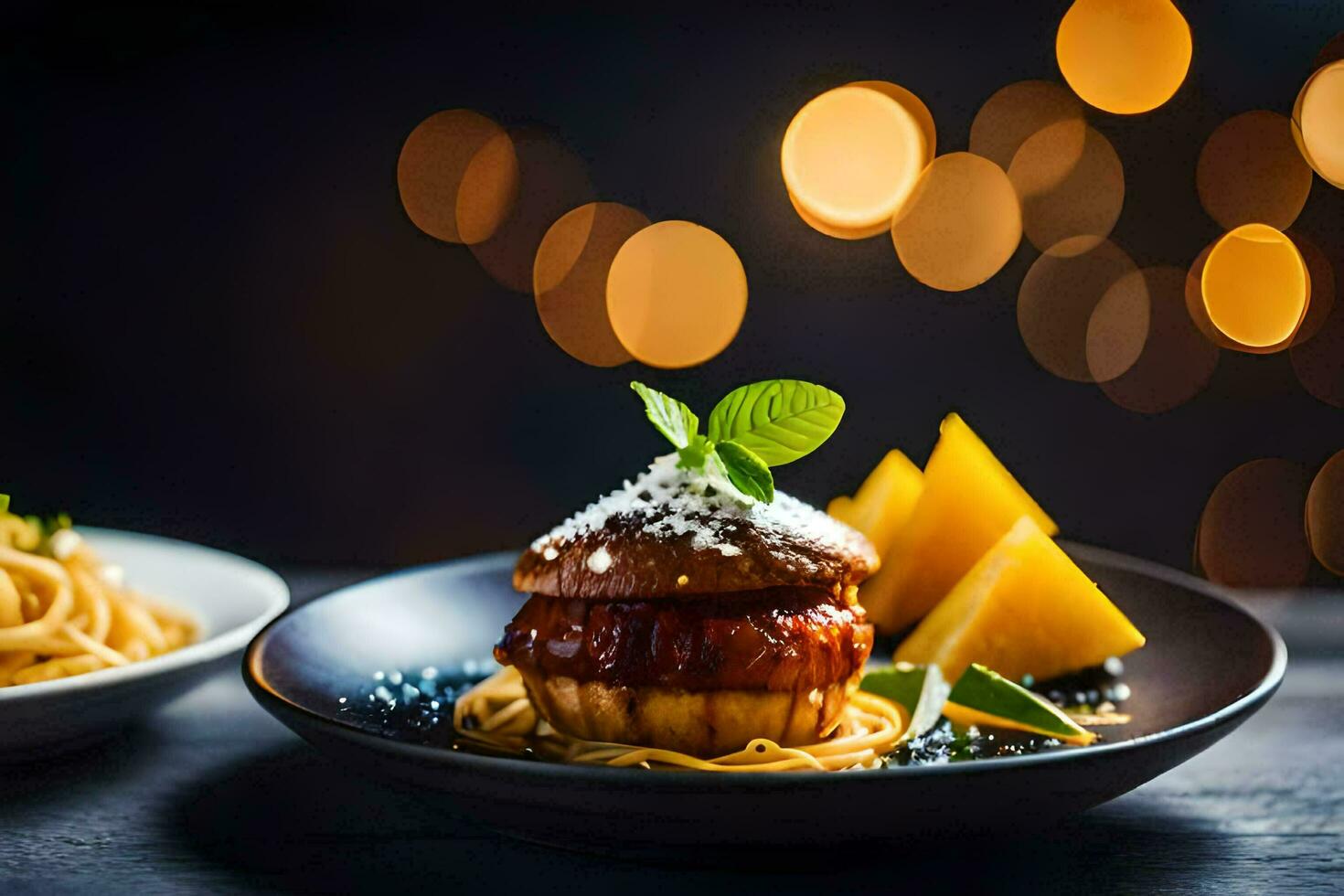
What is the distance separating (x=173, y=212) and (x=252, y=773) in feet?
10.2

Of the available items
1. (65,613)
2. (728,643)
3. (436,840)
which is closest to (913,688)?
(728,643)

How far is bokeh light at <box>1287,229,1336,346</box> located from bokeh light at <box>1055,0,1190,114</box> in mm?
735

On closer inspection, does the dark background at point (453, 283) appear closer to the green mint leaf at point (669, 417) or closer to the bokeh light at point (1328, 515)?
the bokeh light at point (1328, 515)

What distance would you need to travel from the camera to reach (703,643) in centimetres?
177

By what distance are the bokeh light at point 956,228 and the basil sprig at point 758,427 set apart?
2.92m

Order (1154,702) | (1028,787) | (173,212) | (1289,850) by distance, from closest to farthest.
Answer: (1028,787) → (1289,850) → (1154,702) → (173,212)

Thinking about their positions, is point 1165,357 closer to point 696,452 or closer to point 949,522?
point 949,522

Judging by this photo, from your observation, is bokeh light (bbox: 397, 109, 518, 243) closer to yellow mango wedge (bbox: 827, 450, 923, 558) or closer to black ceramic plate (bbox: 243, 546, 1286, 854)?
yellow mango wedge (bbox: 827, 450, 923, 558)

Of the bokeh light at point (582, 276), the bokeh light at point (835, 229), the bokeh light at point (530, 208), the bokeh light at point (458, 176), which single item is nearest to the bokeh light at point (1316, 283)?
the bokeh light at point (835, 229)

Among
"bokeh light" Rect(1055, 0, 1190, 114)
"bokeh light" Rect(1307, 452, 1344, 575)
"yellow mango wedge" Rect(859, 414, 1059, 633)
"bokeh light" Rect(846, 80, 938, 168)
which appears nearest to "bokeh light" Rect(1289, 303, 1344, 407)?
"bokeh light" Rect(1307, 452, 1344, 575)

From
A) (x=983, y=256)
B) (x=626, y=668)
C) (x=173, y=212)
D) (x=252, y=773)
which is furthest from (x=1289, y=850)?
(x=173, y=212)

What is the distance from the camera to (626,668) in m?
1.79

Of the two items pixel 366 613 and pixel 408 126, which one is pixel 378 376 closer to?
pixel 408 126

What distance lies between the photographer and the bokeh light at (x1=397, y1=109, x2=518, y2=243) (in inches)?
177
